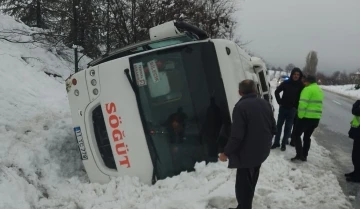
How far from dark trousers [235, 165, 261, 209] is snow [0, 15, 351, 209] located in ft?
1.24

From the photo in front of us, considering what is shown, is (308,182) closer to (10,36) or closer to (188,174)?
(188,174)

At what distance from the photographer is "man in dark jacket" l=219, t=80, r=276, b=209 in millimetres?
3658

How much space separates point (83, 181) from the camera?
4.91 metres

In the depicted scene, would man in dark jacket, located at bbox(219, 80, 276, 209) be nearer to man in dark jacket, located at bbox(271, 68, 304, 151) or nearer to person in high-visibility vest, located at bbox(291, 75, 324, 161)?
person in high-visibility vest, located at bbox(291, 75, 324, 161)

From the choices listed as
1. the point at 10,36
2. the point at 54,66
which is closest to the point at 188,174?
the point at 54,66

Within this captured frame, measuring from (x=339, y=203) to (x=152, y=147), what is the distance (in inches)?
105

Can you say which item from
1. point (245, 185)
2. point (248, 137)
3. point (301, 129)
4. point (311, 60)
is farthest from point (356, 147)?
point (311, 60)

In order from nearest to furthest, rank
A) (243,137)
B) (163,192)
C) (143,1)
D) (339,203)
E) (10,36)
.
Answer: (243,137), (163,192), (339,203), (10,36), (143,1)

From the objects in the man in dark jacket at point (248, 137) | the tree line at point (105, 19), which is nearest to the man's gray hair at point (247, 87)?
the man in dark jacket at point (248, 137)

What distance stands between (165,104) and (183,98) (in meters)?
0.25

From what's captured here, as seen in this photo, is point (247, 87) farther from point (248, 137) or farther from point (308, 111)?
point (308, 111)

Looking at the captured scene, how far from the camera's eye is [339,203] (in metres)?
4.69

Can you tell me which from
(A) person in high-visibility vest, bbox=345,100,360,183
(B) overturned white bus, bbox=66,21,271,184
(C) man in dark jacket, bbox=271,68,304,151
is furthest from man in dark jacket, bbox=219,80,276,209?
(C) man in dark jacket, bbox=271,68,304,151

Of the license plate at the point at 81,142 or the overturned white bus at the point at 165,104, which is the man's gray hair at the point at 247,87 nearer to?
the overturned white bus at the point at 165,104
